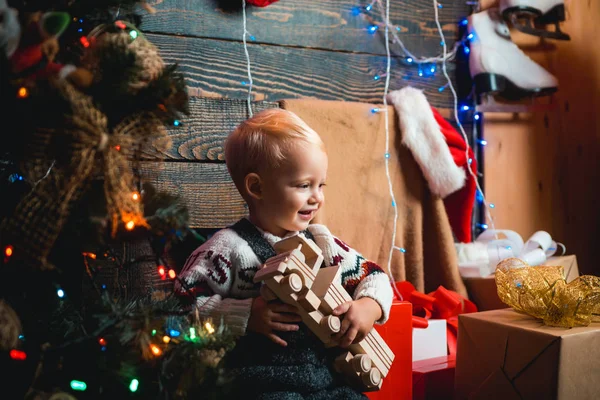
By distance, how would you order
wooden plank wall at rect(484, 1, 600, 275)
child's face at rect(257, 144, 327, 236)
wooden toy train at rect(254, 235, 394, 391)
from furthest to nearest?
wooden plank wall at rect(484, 1, 600, 275), child's face at rect(257, 144, 327, 236), wooden toy train at rect(254, 235, 394, 391)

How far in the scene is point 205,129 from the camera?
1.55 metres

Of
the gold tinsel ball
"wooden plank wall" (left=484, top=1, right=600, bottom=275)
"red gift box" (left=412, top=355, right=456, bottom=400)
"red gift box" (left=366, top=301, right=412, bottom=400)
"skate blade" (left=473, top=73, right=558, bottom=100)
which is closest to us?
the gold tinsel ball

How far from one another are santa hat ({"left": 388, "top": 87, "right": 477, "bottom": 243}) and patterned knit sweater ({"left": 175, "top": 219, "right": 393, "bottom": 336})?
65cm

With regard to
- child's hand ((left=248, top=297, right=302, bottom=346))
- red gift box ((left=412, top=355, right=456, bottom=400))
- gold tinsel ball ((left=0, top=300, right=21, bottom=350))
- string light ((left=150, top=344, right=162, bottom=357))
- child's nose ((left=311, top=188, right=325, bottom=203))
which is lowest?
red gift box ((left=412, top=355, right=456, bottom=400))

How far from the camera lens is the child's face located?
1.17m

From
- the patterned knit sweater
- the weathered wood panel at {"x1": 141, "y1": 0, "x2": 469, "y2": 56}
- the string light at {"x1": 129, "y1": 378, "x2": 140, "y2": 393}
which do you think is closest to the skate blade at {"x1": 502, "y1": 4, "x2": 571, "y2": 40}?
the weathered wood panel at {"x1": 141, "y1": 0, "x2": 469, "y2": 56}

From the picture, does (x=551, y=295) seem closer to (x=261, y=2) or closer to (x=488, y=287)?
(x=488, y=287)

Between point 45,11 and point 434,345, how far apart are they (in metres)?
1.23

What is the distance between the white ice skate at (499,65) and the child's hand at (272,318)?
3.96 feet

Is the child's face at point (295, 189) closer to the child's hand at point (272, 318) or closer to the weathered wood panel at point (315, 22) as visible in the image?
the child's hand at point (272, 318)

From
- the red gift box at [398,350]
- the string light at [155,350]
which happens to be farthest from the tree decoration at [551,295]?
the string light at [155,350]

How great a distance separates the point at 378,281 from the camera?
122 cm

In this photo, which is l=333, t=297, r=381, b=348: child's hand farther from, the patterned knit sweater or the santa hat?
the santa hat

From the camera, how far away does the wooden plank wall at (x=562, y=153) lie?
2111 millimetres
